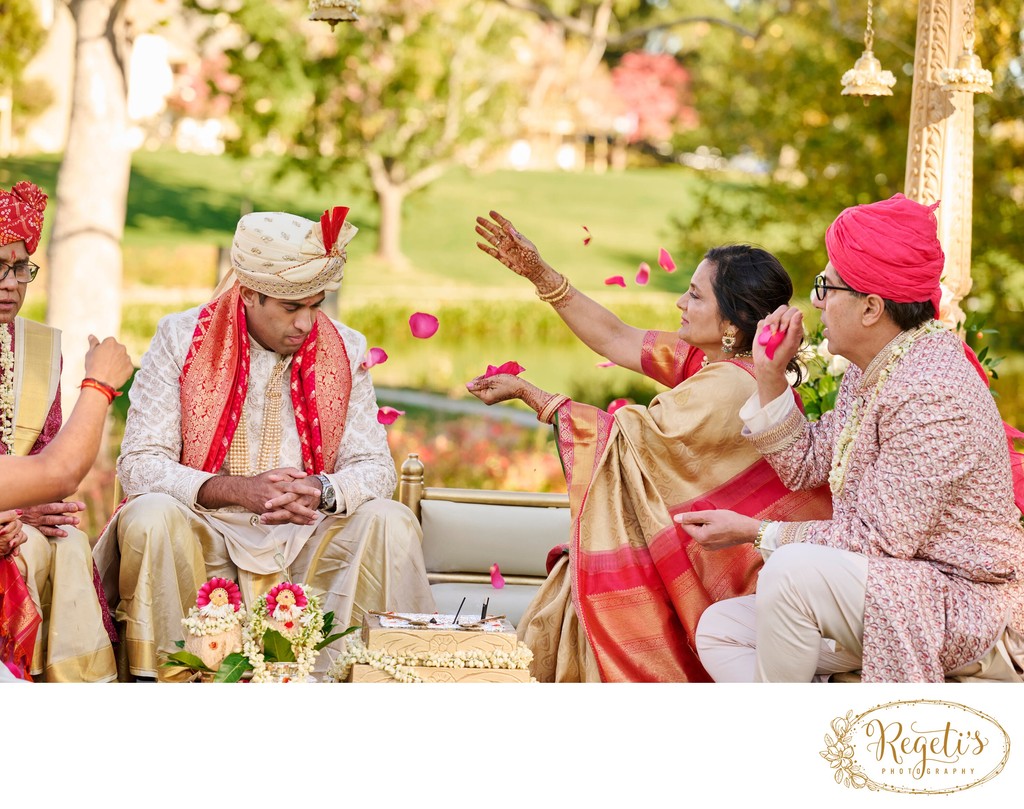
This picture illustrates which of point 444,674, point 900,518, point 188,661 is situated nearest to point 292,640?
point 188,661

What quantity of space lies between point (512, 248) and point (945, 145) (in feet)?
6.57

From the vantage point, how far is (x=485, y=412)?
531 inches

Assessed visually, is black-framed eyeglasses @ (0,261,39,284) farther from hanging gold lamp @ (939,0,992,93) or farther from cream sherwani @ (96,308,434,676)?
hanging gold lamp @ (939,0,992,93)

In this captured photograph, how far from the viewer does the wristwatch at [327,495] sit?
411 centimetres

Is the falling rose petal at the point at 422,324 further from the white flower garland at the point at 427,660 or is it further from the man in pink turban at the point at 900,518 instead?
the man in pink turban at the point at 900,518

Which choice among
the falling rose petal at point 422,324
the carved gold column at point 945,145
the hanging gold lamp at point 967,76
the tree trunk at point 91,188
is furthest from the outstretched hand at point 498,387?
the tree trunk at point 91,188

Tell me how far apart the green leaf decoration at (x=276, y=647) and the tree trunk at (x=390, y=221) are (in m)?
15.5

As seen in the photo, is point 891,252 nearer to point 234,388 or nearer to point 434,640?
point 434,640

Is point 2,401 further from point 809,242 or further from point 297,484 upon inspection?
point 809,242
